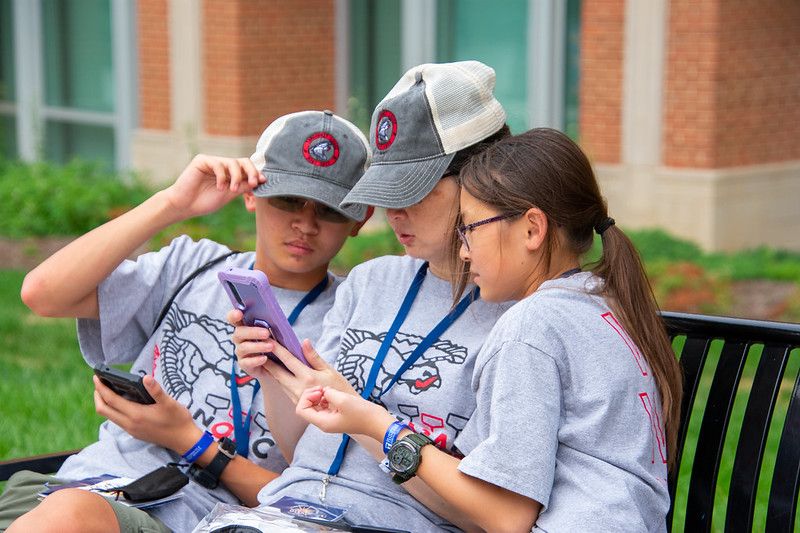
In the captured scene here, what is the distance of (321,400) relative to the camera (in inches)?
97.6

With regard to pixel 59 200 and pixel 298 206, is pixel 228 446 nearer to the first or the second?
pixel 298 206

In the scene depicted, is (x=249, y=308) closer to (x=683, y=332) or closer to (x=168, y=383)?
(x=168, y=383)

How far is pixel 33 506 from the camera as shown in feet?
8.68

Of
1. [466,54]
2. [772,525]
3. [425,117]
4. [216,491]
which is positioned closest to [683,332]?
[772,525]

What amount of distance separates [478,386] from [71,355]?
15.6 ft

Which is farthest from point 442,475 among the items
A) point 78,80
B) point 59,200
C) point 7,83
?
point 7,83

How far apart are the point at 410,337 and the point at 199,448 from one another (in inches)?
26.1

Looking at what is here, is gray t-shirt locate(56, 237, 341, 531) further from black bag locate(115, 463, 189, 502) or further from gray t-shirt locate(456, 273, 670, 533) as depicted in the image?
gray t-shirt locate(456, 273, 670, 533)

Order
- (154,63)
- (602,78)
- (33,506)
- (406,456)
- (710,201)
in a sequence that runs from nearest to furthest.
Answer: (406,456), (33,506), (710,201), (602,78), (154,63)

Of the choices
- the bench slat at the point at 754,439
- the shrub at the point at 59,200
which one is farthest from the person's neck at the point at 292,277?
the shrub at the point at 59,200

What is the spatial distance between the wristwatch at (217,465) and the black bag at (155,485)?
0.07 meters

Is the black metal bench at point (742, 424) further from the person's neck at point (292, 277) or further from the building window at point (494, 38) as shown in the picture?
the building window at point (494, 38)

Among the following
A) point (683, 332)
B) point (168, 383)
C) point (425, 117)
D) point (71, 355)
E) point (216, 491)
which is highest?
point (425, 117)

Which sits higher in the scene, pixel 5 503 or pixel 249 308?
pixel 249 308
